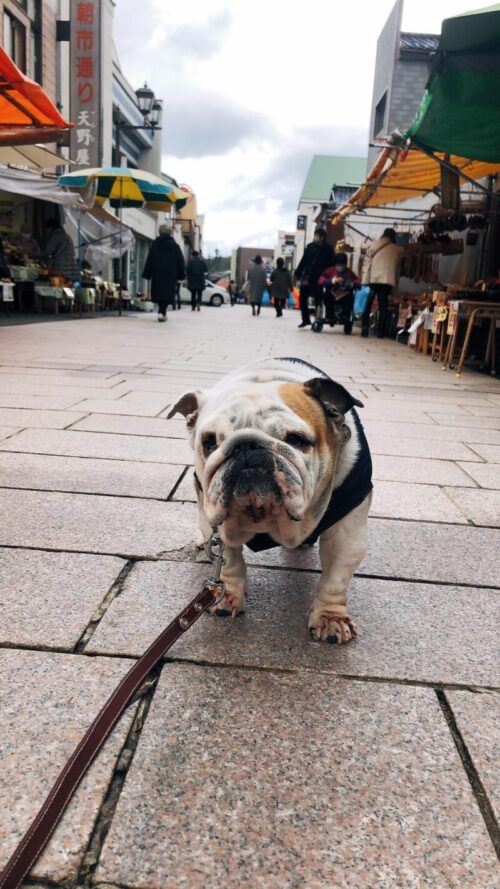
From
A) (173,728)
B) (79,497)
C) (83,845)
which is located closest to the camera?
(83,845)

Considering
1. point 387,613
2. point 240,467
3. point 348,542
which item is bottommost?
point 387,613

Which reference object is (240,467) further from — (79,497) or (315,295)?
(315,295)

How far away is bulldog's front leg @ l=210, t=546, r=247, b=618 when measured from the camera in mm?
2111

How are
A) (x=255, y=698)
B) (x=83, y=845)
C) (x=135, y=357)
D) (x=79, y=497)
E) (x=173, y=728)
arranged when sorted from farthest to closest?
(x=135, y=357), (x=79, y=497), (x=255, y=698), (x=173, y=728), (x=83, y=845)

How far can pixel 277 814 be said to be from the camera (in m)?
1.28

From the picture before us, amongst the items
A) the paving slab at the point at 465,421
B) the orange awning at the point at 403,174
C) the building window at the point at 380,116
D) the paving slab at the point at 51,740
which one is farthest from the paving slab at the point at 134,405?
the building window at the point at 380,116

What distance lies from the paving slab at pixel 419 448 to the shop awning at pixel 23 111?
15.1 ft

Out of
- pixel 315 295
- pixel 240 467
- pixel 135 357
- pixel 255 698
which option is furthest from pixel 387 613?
pixel 315 295

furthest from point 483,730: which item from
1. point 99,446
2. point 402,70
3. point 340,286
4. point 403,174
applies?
point 402,70

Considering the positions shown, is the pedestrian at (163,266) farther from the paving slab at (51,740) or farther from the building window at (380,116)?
the paving slab at (51,740)

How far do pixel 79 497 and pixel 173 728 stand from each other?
174 cm

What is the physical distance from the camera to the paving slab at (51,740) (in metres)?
1.20

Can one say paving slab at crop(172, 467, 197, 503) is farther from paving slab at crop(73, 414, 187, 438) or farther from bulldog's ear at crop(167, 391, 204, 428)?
bulldog's ear at crop(167, 391, 204, 428)

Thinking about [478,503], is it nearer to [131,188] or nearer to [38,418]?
[38,418]
